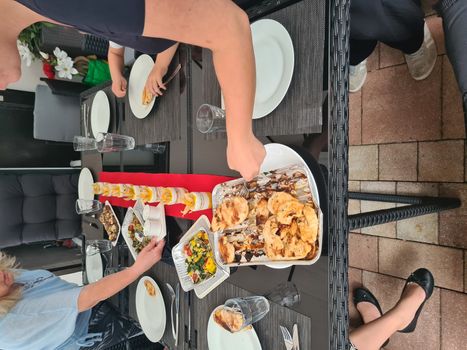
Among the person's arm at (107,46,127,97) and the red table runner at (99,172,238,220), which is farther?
the person's arm at (107,46,127,97)

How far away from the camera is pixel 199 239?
4.11 feet

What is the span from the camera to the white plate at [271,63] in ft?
3.15

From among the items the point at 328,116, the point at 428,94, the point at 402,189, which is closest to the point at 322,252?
the point at 328,116

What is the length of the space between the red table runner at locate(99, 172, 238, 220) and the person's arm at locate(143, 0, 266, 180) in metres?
0.48

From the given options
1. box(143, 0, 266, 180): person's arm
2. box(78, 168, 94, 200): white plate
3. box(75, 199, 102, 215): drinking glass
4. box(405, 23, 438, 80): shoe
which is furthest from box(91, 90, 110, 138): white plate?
box(405, 23, 438, 80): shoe

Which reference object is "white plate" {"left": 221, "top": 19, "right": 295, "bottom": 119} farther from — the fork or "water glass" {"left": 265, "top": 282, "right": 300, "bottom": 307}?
the fork

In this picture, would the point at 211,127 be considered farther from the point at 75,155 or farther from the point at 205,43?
the point at 75,155

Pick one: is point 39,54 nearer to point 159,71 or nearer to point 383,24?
point 159,71

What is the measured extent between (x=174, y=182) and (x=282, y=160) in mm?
599

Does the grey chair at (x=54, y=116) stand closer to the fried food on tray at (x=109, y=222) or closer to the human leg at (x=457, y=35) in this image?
the fried food on tray at (x=109, y=222)

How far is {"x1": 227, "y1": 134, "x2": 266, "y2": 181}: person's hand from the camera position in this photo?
2.71ft

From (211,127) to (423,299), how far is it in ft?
4.03

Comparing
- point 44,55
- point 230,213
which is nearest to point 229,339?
point 230,213

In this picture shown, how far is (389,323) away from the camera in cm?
151
